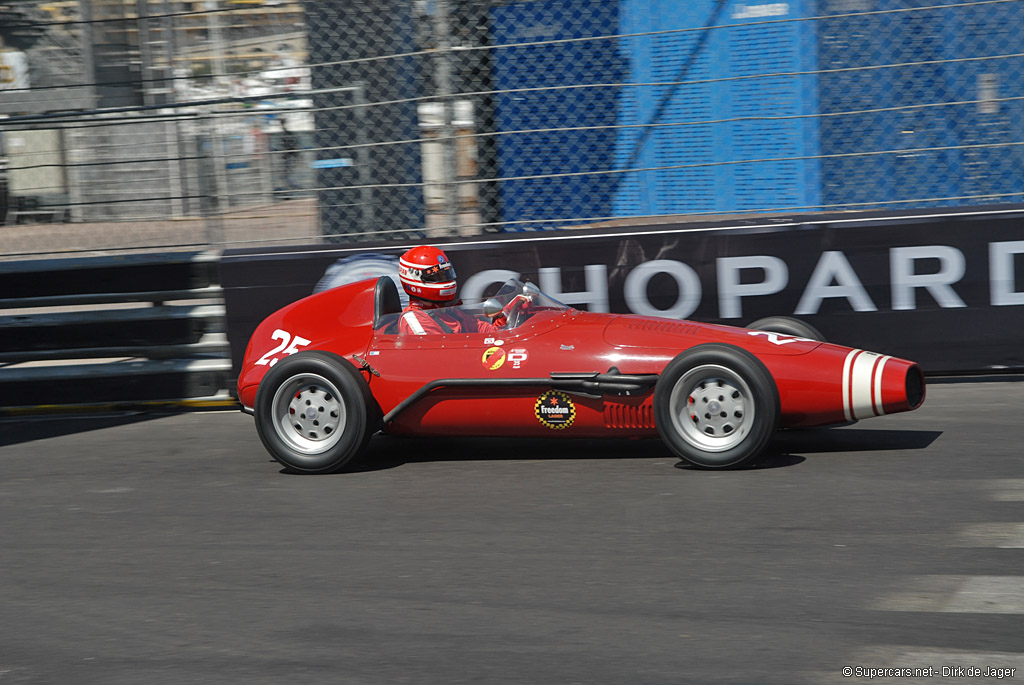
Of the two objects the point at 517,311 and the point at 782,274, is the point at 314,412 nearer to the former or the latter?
the point at 517,311

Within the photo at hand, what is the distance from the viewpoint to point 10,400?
8.20 metres

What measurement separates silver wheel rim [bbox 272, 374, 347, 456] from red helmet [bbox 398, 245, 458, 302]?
2.89 ft

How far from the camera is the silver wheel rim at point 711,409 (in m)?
5.39

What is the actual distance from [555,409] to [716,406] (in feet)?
2.61

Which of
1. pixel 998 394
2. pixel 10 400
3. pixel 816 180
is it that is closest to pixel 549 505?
pixel 998 394

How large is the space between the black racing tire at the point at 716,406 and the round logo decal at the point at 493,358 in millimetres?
815

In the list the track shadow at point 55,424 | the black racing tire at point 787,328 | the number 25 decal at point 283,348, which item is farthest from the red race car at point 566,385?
the track shadow at point 55,424

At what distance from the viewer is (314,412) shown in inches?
237

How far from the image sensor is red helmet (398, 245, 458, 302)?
6539 millimetres

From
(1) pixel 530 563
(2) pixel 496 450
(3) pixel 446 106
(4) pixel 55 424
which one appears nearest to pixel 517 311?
(2) pixel 496 450

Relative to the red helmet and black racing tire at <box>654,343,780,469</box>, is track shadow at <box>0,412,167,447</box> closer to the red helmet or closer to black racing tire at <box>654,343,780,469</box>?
the red helmet

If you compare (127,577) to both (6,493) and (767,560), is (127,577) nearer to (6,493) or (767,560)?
(6,493)

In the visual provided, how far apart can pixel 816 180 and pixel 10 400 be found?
18.8ft

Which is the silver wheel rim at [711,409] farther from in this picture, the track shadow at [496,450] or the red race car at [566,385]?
the track shadow at [496,450]
